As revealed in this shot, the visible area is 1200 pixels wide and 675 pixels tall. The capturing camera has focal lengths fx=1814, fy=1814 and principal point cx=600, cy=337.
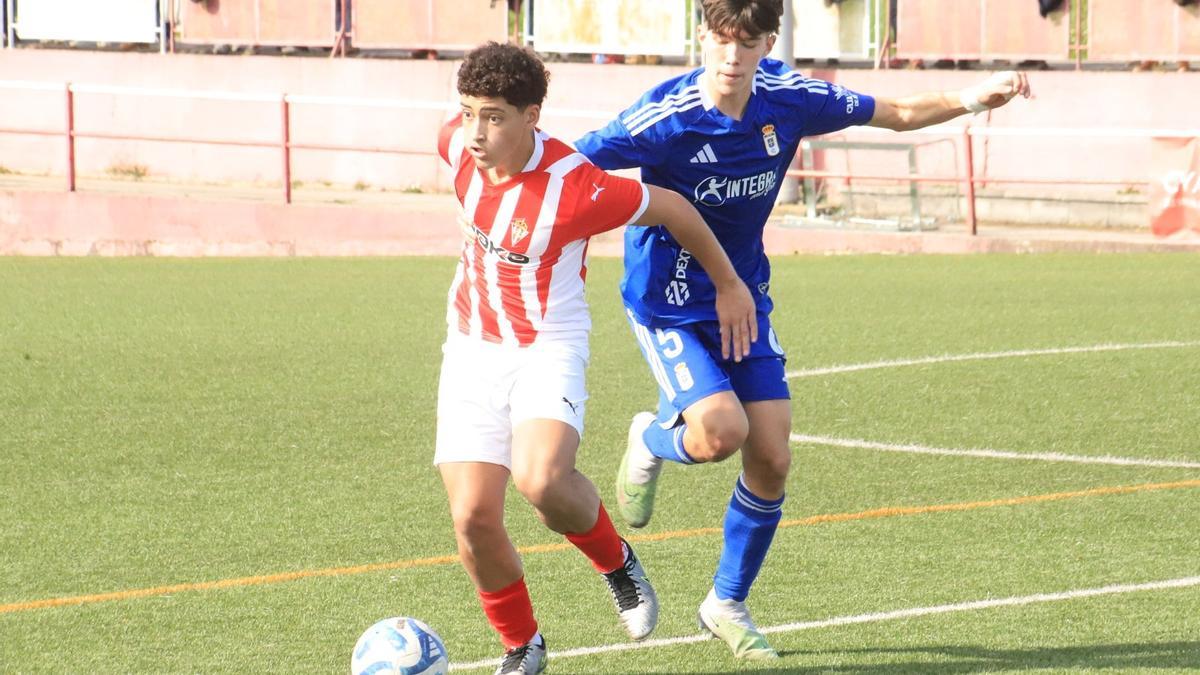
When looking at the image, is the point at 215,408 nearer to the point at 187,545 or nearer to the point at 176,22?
the point at 187,545

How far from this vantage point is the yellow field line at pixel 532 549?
5.69 metres

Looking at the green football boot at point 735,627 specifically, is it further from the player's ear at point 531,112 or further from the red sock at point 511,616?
the player's ear at point 531,112

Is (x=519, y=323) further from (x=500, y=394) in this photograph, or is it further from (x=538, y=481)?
(x=538, y=481)

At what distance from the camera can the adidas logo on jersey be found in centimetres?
530

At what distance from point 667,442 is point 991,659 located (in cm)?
125

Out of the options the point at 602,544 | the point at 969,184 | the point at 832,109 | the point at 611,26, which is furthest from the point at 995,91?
the point at 611,26

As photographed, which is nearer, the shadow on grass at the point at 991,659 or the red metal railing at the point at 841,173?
the shadow on grass at the point at 991,659

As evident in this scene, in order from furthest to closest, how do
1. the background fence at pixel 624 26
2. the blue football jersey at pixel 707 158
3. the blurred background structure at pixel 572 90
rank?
the background fence at pixel 624 26 < the blurred background structure at pixel 572 90 < the blue football jersey at pixel 707 158

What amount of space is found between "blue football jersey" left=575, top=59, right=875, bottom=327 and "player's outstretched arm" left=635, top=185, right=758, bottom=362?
273mm

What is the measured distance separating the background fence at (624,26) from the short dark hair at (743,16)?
54.3 feet

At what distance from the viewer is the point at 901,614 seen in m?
5.47

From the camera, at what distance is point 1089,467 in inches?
308

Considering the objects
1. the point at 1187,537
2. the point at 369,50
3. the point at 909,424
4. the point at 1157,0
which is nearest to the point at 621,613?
the point at 1187,537

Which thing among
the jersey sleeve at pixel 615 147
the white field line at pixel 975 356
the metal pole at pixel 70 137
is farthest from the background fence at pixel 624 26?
the jersey sleeve at pixel 615 147
